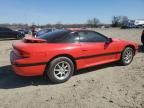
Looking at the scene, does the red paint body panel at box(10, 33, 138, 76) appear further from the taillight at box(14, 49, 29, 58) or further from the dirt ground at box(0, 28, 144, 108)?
the dirt ground at box(0, 28, 144, 108)

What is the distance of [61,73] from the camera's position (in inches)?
215

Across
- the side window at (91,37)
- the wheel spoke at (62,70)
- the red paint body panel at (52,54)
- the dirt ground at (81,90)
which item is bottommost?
the dirt ground at (81,90)

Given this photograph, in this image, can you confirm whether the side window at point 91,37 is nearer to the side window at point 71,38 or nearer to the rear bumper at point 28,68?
the side window at point 71,38

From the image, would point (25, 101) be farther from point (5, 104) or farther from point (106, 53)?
point (106, 53)

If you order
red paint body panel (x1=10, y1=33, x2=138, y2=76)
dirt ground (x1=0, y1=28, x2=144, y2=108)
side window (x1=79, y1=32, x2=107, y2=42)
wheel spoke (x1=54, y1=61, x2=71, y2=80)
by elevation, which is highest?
side window (x1=79, y1=32, x2=107, y2=42)

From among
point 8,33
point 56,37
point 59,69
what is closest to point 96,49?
point 56,37

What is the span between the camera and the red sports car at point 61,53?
5035 mm

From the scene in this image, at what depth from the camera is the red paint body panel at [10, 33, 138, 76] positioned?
16.4 ft

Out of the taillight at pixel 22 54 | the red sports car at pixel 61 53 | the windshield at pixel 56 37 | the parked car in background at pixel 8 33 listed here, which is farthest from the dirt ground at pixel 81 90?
the parked car in background at pixel 8 33

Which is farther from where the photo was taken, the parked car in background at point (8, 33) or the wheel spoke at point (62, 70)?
the parked car in background at point (8, 33)

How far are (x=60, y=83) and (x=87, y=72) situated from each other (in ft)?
4.08

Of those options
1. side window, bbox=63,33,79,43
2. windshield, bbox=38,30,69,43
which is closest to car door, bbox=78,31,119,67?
side window, bbox=63,33,79,43

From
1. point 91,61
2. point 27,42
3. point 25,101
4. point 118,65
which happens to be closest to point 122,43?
point 118,65

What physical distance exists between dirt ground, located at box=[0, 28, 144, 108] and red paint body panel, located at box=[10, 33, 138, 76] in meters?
0.41
